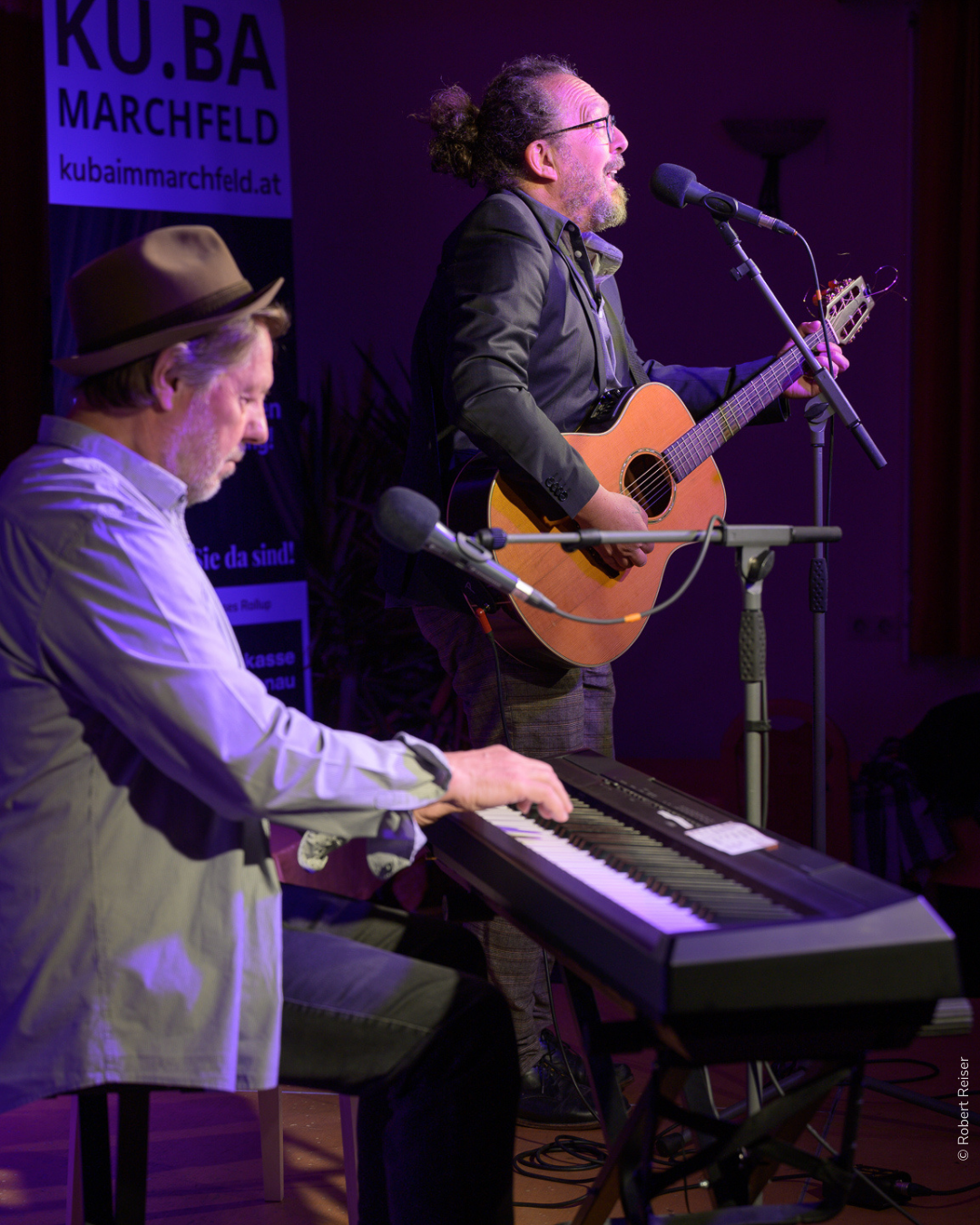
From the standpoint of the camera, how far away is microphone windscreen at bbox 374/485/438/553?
1.39m

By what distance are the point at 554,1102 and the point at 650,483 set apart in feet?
4.31

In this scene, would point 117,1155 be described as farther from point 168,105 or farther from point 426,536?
point 168,105

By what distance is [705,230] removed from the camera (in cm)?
484

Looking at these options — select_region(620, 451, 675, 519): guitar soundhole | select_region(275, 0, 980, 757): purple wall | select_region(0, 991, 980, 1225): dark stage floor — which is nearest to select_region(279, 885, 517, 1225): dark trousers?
select_region(0, 991, 980, 1225): dark stage floor

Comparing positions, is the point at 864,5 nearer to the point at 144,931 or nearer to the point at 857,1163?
the point at 857,1163

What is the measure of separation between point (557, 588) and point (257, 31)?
2458 millimetres

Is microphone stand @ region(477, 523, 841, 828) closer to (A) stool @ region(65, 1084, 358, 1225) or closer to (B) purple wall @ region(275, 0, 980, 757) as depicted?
(A) stool @ region(65, 1084, 358, 1225)

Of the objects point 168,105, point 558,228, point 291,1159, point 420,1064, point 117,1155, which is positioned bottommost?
point 291,1159

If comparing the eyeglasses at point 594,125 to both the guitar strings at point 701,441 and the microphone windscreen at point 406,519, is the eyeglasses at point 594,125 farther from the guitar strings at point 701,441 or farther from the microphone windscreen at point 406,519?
the microphone windscreen at point 406,519

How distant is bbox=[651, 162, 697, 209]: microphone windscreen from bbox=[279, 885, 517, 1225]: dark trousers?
5.13 ft

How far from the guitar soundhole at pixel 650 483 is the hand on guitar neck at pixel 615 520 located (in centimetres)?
9

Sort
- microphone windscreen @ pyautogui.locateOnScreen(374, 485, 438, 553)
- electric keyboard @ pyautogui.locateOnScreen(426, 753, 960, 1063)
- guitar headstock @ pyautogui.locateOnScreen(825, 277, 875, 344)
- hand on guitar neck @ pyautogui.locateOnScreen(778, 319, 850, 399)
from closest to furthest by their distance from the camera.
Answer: electric keyboard @ pyautogui.locateOnScreen(426, 753, 960, 1063)
microphone windscreen @ pyautogui.locateOnScreen(374, 485, 438, 553)
hand on guitar neck @ pyautogui.locateOnScreen(778, 319, 850, 399)
guitar headstock @ pyautogui.locateOnScreen(825, 277, 875, 344)

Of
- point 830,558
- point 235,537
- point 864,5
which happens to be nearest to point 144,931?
point 235,537

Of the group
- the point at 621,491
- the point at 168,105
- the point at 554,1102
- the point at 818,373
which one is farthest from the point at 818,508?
the point at 168,105
